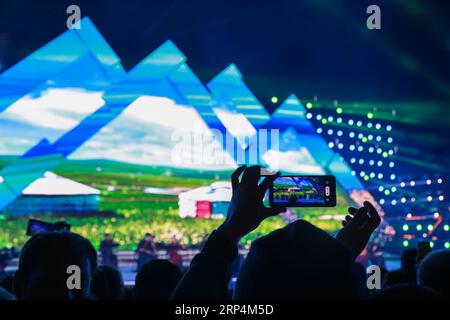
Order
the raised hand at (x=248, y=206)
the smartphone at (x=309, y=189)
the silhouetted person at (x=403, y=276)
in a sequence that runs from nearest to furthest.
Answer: the raised hand at (x=248, y=206)
the smartphone at (x=309, y=189)
the silhouetted person at (x=403, y=276)

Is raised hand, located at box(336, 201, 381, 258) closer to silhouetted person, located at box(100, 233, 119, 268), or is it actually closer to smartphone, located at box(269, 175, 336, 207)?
smartphone, located at box(269, 175, 336, 207)

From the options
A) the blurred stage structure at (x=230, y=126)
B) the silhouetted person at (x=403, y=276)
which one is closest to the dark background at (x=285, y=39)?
the blurred stage structure at (x=230, y=126)

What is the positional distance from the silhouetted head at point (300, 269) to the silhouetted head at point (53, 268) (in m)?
0.62

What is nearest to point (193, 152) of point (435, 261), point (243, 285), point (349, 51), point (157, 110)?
point (157, 110)

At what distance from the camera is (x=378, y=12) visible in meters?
7.79

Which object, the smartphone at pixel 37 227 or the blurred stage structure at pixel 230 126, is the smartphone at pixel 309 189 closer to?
the smartphone at pixel 37 227

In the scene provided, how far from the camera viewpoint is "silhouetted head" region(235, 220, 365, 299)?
88 cm

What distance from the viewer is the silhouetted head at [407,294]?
733mm

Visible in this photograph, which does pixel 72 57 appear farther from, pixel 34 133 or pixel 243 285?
pixel 243 285

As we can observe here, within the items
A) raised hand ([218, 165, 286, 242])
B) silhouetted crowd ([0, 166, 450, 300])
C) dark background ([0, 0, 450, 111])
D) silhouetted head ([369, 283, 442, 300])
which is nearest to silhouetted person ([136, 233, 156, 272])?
dark background ([0, 0, 450, 111])

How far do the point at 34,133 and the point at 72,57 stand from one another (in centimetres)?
100

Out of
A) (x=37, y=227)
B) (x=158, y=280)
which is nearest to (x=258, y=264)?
(x=158, y=280)

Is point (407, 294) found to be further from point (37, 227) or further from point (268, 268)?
point (37, 227)

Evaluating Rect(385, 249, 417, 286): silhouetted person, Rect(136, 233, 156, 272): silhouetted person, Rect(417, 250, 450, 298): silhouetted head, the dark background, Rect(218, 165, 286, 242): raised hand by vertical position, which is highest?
the dark background
